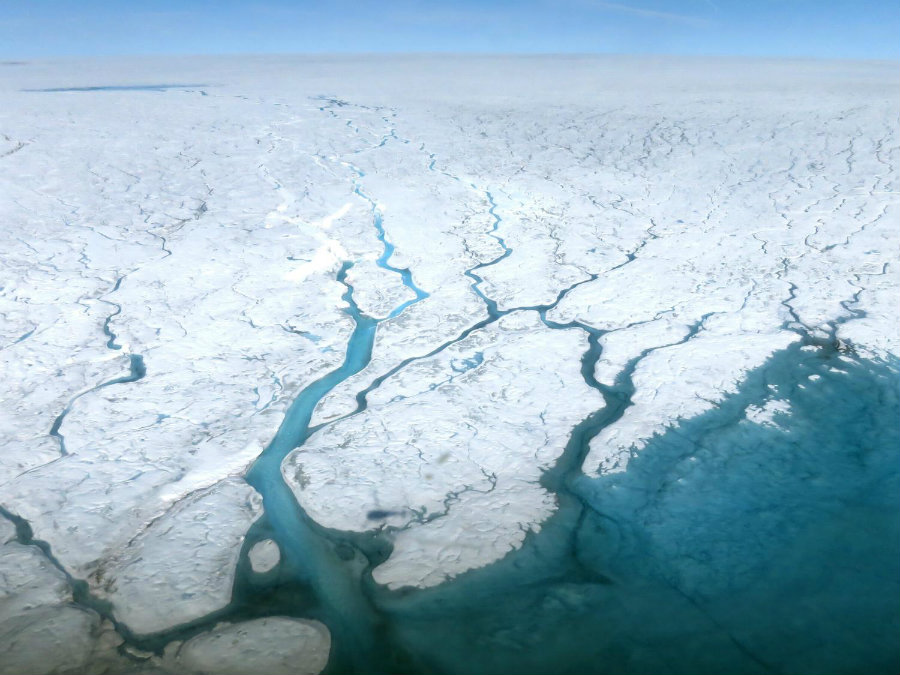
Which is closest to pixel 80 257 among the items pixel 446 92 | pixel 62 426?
pixel 62 426

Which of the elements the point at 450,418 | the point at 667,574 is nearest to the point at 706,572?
the point at 667,574

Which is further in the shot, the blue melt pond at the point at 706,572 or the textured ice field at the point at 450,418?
the textured ice field at the point at 450,418

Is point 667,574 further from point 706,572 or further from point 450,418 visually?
point 450,418

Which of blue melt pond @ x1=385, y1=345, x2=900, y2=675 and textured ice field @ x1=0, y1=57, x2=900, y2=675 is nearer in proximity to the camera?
blue melt pond @ x1=385, y1=345, x2=900, y2=675

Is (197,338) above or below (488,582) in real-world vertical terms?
above

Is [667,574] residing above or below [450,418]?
below

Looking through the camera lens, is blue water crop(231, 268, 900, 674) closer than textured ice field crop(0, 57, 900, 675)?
Yes

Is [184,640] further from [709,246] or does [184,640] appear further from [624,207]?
[624,207]

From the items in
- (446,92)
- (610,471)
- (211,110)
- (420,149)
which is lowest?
(610,471)
